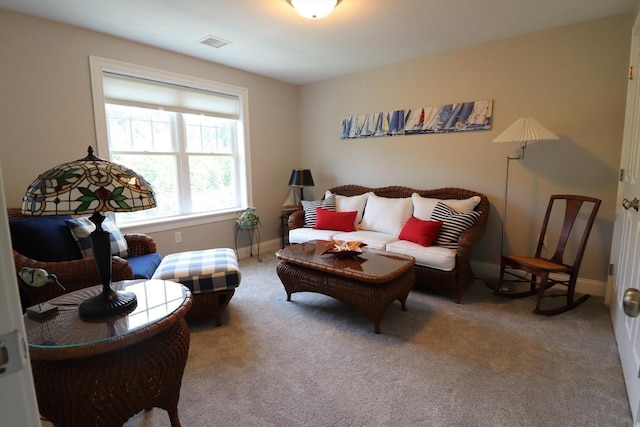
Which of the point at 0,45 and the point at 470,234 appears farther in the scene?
the point at 470,234

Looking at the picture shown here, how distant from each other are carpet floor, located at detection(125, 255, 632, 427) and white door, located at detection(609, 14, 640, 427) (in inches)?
5.4

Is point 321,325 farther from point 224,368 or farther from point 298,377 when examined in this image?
point 224,368

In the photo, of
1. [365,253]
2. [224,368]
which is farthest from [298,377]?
[365,253]

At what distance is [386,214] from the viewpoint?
371cm

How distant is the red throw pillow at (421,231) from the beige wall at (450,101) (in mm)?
787

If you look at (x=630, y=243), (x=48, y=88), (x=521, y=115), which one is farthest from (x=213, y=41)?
(x=630, y=243)

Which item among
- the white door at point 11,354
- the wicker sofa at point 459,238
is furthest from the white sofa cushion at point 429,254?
the white door at point 11,354

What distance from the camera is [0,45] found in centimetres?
250

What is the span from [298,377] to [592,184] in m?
3.02

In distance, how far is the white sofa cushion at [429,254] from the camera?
283cm

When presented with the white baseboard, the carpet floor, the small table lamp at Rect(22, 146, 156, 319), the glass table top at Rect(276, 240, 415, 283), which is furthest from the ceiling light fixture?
the white baseboard

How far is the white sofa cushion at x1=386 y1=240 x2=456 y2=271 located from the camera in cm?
283

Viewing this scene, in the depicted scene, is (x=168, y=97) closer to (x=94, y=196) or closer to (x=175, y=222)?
(x=175, y=222)

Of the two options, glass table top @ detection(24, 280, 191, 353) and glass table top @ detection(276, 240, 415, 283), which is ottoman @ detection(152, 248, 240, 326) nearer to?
glass table top @ detection(276, 240, 415, 283)
